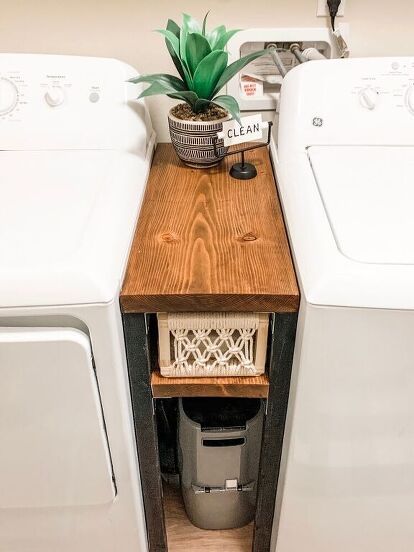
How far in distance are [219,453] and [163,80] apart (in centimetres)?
82

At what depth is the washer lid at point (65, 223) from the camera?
0.78 metres

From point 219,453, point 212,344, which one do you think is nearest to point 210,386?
point 212,344

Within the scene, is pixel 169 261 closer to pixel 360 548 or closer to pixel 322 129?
pixel 322 129

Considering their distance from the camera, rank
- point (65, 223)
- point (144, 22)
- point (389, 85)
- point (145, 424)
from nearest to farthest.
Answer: point (65, 223), point (145, 424), point (389, 85), point (144, 22)

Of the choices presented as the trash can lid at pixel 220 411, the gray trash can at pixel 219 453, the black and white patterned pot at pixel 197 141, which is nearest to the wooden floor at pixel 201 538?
the gray trash can at pixel 219 453

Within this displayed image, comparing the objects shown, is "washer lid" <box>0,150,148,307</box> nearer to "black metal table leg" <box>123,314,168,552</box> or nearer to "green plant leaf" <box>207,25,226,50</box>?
"black metal table leg" <box>123,314,168,552</box>

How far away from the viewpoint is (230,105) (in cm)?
105

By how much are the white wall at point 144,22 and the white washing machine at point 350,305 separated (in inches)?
7.0

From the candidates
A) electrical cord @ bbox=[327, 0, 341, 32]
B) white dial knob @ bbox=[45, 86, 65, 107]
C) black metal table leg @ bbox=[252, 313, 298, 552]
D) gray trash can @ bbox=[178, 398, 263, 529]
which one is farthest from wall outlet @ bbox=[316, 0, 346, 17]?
gray trash can @ bbox=[178, 398, 263, 529]

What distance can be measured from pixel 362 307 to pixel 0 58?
896 millimetres

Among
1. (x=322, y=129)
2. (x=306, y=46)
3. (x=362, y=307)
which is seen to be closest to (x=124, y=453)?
(x=362, y=307)

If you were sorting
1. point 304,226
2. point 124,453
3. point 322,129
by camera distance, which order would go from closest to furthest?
point 304,226 → point 124,453 → point 322,129

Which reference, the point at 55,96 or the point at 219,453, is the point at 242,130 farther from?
the point at 219,453

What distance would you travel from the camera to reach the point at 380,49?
1.26 m
